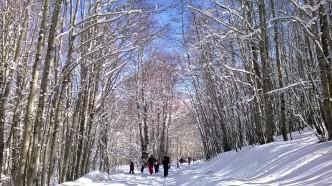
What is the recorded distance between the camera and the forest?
11.1 meters

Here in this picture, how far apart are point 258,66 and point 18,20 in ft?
38.6

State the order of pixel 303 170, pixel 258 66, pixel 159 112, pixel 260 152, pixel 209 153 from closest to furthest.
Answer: pixel 303 170 < pixel 260 152 < pixel 258 66 < pixel 209 153 < pixel 159 112

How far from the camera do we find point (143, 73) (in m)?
42.1

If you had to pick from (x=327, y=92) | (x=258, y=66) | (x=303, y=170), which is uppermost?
(x=258, y=66)

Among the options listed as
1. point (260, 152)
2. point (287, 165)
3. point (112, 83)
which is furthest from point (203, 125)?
point (287, 165)

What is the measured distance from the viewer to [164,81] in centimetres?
4641

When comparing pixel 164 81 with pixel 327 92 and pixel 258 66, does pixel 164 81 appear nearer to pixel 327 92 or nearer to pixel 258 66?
pixel 258 66

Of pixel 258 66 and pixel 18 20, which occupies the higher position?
pixel 18 20

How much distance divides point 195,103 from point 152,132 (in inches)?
403

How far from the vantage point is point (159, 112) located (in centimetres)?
4819

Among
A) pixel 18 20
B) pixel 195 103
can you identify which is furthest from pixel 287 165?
pixel 195 103

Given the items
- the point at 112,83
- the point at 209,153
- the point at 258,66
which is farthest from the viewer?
the point at 209,153

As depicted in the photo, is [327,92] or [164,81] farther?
[164,81]

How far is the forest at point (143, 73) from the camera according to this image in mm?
11102
